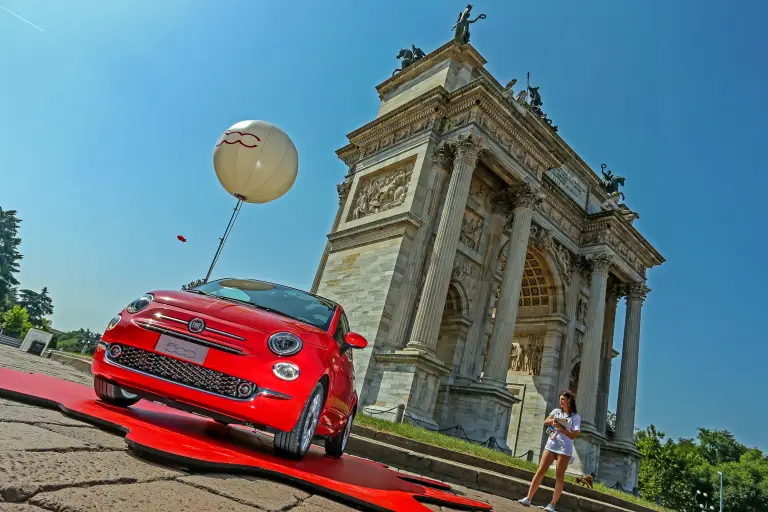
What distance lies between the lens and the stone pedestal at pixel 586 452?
20453 mm

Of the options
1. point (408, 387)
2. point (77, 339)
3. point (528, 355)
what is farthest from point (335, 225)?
point (77, 339)

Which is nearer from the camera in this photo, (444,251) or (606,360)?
(444,251)

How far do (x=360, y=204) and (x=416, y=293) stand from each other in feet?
19.5

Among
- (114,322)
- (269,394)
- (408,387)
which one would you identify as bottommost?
(269,394)

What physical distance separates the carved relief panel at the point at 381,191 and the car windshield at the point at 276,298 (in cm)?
1395

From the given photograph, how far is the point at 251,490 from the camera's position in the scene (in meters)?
2.55

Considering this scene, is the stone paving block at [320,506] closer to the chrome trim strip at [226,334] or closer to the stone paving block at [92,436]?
the stone paving block at [92,436]

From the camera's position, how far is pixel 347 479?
385 centimetres

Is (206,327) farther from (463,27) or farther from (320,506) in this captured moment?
(463,27)

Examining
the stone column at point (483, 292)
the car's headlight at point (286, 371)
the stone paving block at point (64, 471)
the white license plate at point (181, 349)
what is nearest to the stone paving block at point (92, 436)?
the stone paving block at point (64, 471)

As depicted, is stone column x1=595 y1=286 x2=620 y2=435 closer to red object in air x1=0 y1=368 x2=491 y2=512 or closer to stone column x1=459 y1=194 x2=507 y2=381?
stone column x1=459 y1=194 x2=507 y2=381

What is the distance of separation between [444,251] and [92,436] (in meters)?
14.3

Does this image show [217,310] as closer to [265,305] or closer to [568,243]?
[265,305]

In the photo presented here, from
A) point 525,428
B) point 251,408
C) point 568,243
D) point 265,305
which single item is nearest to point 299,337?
point 251,408
